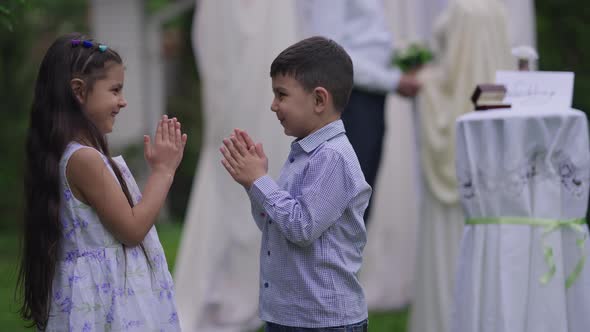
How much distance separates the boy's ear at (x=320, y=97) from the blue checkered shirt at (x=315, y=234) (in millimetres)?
62

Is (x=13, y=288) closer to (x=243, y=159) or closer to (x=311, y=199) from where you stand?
(x=243, y=159)

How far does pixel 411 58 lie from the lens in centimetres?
513

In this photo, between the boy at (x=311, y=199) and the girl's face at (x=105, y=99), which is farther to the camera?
the girl's face at (x=105, y=99)

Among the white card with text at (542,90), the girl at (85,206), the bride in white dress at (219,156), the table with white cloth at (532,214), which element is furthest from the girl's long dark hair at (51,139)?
the bride in white dress at (219,156)

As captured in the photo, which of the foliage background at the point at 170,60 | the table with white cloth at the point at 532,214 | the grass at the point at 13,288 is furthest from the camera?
the foliage background at the point at 170,60

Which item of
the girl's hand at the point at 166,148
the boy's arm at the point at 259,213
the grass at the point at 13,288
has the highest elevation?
the girl's hand at the point at 166,148

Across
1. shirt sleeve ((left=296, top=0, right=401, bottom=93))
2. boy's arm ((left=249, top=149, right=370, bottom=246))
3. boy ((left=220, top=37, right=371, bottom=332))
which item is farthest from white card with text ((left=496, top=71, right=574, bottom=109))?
shirt sleeve ((left=296, top=0, right=401, bottom=93))

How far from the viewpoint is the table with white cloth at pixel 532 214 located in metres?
3.22

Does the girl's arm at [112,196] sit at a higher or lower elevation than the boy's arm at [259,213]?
higher

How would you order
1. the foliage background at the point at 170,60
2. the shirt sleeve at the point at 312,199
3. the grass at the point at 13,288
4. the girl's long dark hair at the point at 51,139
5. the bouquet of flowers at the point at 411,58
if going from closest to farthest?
the shirt sleeve at the point at 312,199 < the girl's long dark hair at the point at 51,139 < the bouquet of flowers at the point at 411,58 < the grass at the point at 13,288 < the foliage background at the point at 170,60

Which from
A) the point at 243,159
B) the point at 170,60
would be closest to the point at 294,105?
the point at 243,159

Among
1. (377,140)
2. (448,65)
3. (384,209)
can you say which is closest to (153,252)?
(377,140)

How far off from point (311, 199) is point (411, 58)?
281 cm

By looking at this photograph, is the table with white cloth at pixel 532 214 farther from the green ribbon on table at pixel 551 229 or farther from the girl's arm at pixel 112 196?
the girl's arm at pixel 112 196
